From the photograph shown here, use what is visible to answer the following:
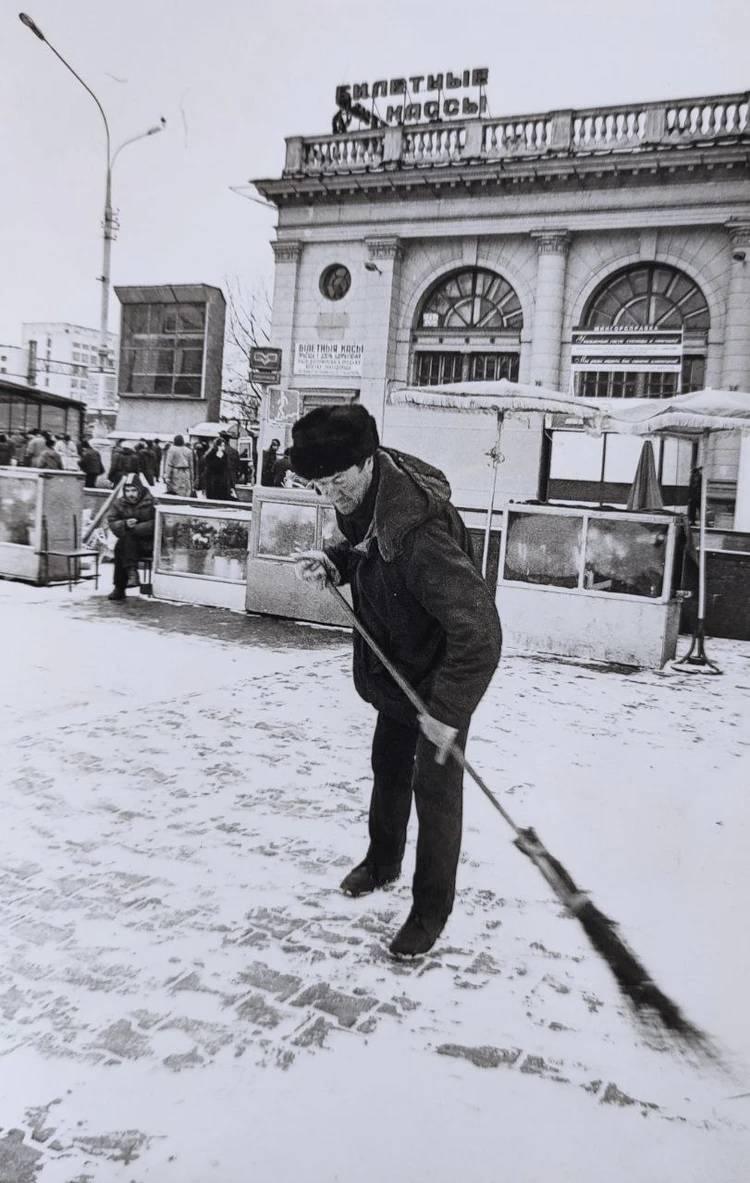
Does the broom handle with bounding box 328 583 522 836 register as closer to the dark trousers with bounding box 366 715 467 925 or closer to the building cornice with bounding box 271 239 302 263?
the dark trousers with bounding box 366 715 467 925

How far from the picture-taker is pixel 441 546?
101 inches

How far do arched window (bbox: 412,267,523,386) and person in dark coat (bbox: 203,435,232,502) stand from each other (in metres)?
6.28

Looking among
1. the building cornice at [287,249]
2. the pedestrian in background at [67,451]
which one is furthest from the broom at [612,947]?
the building cornice at [287,249]

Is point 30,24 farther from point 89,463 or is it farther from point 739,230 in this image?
point 739,230

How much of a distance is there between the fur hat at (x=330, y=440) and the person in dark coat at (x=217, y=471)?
38.7 ft

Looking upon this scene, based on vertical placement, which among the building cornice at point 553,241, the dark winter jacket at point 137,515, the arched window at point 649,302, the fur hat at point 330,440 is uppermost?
the building cornice at point 553,241

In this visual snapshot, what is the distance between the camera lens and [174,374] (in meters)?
22.3

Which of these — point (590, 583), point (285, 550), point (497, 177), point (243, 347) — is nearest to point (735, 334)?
point (497, 177)

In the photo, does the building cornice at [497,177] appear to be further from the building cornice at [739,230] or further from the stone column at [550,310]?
the stone column at [550,310]

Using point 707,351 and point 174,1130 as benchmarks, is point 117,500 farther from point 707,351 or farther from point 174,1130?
point 707,351

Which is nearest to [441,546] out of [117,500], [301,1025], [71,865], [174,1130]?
[301,1025]

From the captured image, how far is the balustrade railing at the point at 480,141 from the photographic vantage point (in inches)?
661

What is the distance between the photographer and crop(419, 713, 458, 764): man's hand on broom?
8.34 ft

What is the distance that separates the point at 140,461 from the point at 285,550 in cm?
891
